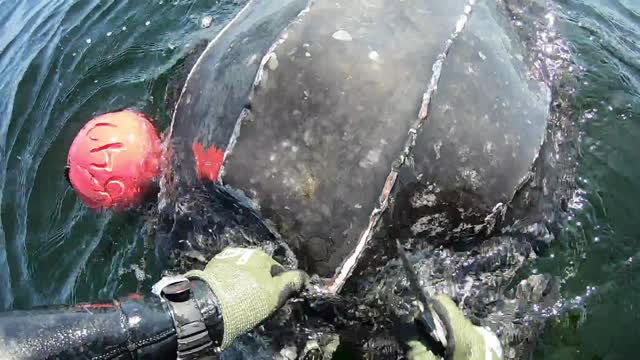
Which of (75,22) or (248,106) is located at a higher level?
(248,106)

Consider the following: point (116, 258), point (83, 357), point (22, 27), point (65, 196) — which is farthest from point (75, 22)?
point (83, 357)

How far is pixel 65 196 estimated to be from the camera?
5.10 m

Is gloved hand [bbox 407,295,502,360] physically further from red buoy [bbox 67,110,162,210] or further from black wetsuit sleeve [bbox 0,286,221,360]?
red buoy [bbox 67,110,162,210]

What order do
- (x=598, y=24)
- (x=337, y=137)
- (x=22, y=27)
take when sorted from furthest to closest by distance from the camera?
1. (x=22, y=27)
2. (x=598, y=24)
3. (x=337, y=137)

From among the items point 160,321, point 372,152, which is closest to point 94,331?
point 160,321

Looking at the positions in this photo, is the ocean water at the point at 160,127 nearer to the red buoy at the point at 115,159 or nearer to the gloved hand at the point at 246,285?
the red buoy at the point at 115,159

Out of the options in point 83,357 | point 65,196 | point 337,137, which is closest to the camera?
point 83,357

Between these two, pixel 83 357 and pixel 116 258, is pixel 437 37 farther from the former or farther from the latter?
pixel 116 258

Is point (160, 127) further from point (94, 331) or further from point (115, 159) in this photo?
point (94, 331)

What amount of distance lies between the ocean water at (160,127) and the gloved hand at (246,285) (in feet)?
4.44

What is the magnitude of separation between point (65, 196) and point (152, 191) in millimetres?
1723

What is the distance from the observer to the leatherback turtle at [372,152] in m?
2.89

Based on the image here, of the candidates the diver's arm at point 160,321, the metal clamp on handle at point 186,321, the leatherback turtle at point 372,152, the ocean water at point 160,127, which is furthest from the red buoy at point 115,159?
the metal clamp on handle at point 186,321

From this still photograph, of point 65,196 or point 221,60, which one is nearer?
point 221,60
